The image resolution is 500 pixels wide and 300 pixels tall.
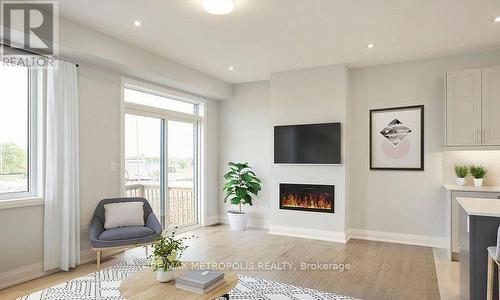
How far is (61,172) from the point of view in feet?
12.6

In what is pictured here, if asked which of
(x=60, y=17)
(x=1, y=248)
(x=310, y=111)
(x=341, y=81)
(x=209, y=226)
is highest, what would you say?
(x=60, y=17)

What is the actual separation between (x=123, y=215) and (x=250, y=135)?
3156 millimetres

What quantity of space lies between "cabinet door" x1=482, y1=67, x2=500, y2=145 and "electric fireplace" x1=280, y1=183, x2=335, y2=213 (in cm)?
229

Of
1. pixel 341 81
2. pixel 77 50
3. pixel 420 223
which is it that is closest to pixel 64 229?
pixel 77 50

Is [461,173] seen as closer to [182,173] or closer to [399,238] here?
[399,238]

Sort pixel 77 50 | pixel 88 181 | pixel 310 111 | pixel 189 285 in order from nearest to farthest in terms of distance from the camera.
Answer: pixel 189 285 < pixel 77 50 < pixel 88 181 < pixel 310 111

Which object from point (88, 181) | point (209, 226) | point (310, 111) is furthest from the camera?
point (209, 226)

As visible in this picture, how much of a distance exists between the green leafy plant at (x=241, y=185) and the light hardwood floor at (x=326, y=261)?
2.07 feet

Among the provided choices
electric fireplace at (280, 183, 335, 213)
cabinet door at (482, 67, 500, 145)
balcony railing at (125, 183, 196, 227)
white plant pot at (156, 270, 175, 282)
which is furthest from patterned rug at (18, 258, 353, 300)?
cabinet door at (482, 67, 500, 145)

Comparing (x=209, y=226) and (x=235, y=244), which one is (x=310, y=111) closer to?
(x=235, y=244)

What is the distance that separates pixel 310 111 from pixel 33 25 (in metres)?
4.04

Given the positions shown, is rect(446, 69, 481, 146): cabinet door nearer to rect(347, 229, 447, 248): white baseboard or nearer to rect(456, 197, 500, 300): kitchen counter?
rect(347, 229, 447, 248): white baseboard

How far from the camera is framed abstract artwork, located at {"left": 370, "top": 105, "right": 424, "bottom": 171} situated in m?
5.04

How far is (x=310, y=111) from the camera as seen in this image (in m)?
5.50
